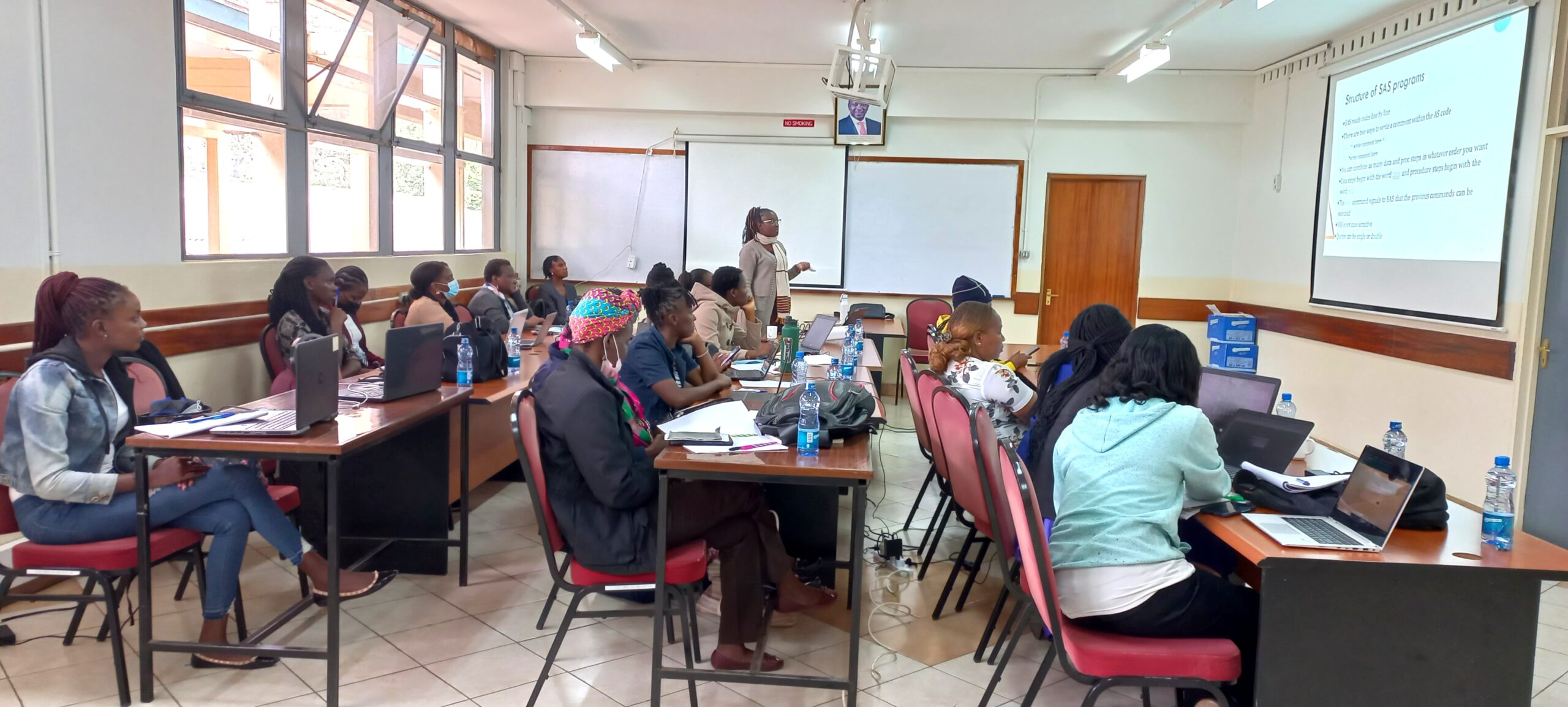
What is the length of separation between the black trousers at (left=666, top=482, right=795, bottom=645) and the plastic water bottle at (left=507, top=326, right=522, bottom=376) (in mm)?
1690

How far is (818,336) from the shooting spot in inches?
206

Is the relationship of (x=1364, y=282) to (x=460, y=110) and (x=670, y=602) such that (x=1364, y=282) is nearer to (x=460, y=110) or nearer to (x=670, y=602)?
(x=670, y=602)

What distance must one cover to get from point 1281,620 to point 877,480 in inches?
128

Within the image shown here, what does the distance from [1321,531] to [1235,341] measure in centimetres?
595

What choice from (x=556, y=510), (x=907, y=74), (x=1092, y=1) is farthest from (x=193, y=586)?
(x=907, y=74)

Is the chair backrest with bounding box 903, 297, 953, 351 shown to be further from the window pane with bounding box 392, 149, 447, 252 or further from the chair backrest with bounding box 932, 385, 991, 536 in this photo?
the chair backrest with bounding box 932, 385, 991, 536

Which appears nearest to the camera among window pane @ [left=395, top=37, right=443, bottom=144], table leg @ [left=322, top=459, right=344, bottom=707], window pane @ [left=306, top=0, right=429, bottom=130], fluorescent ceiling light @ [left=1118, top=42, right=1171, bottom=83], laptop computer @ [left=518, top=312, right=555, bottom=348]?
table leg @ [left=322, top=459, right=344, bottom=707]

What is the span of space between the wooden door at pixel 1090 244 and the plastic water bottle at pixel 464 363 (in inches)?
220

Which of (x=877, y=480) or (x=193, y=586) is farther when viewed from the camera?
(x=877, y=480)

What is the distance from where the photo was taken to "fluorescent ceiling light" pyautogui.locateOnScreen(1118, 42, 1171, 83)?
20.1ft

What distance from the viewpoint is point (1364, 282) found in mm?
5957

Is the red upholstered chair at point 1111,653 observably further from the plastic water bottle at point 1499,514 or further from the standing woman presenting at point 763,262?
the standing woman presenting at point 763,262

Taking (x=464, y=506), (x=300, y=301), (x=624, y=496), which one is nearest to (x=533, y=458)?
(x=624, y=496)

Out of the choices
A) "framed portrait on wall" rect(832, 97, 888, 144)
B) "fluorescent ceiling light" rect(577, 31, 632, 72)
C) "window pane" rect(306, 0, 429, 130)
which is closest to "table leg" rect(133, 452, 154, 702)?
"window pane" rect(306, 0, 429, 130)
